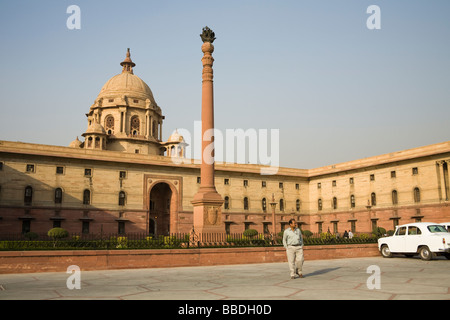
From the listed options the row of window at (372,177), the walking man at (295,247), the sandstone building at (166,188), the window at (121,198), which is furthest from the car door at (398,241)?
the window at (121,198)

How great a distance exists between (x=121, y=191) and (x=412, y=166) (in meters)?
28.2

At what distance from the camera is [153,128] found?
55.1 metres

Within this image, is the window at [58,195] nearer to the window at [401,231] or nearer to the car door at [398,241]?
the car door at [398,241]

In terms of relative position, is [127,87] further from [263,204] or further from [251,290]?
[251,290]

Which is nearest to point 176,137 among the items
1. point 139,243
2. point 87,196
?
point 87,196

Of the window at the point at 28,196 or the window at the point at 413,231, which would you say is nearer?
the window at the point at 413,231

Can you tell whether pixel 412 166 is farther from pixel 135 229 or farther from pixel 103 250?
pixel 103 250

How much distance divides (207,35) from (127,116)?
3311 cm

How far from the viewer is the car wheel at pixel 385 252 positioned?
18531mm

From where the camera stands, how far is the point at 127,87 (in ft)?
178

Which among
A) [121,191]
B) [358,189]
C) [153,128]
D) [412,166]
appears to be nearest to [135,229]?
[121,191]

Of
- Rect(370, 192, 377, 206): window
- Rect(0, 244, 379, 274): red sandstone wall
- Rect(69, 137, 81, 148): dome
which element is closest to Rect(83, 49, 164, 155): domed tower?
Rect(69, 137, 81, 148): dome

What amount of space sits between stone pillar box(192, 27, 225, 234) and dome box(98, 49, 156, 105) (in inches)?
1359

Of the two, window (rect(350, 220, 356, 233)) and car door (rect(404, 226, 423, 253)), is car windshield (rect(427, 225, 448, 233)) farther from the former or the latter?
window (rect(350, 220, 356, 233))
